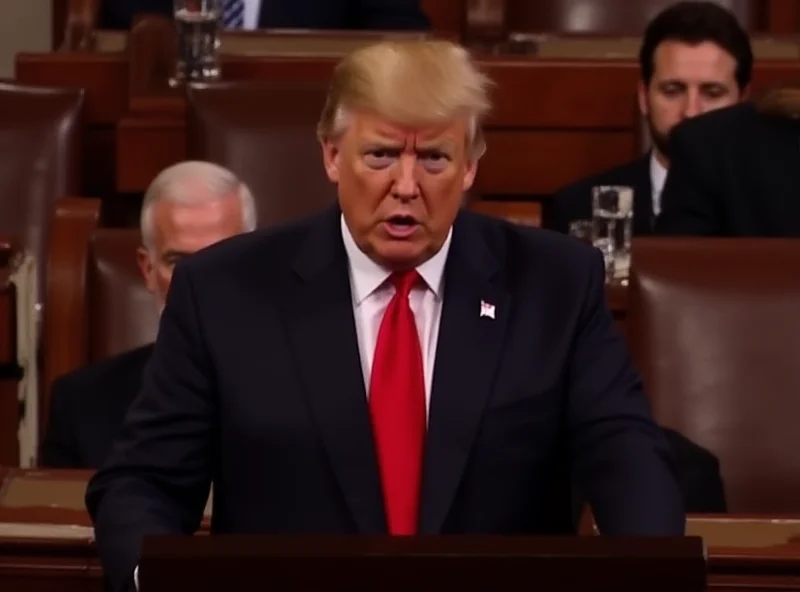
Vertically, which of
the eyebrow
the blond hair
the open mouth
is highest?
the blond hair

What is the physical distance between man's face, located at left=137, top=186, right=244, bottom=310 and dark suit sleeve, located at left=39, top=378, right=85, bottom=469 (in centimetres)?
15

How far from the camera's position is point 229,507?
1247mm

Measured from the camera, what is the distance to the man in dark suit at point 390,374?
1.17 metres

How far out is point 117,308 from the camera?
2.14 metres

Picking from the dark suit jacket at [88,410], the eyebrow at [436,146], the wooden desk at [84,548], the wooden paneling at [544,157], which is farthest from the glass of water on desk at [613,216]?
the eyebrow at [436,146]

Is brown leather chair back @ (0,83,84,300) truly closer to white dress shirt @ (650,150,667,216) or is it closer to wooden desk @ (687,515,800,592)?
white dress shirt @ (650,150,667,216)

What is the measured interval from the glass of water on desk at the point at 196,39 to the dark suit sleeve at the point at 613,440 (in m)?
1.45

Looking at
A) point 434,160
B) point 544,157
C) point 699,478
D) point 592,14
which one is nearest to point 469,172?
point 434,160

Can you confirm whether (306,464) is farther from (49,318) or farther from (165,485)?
(49,318)

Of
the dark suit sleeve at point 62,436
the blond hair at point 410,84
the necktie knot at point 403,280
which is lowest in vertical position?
the dark suit sleeve at point 62,436

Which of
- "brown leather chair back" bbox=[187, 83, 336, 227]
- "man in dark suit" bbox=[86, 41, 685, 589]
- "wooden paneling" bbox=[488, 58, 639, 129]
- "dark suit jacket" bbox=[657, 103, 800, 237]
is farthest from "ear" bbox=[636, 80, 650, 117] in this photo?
"man in dark suit" bbox=[86, 41, 685, 589]

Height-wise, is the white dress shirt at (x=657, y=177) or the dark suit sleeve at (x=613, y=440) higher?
the dark suit sleeve at (x=613, y=440)

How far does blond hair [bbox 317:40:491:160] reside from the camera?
45.4 inches

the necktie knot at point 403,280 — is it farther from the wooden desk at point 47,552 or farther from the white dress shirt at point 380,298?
the wooden desk at point 47,552
